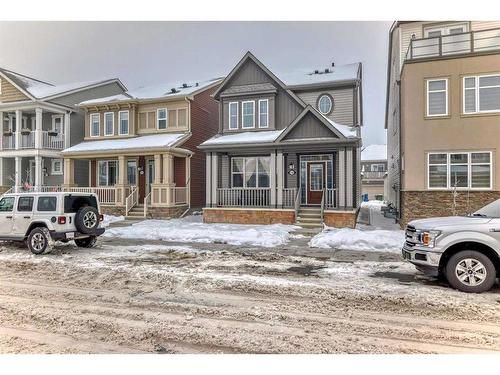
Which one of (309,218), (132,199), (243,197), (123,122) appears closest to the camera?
(309,218)

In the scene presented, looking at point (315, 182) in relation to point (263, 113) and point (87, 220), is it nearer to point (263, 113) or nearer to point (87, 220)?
point (263, 113)

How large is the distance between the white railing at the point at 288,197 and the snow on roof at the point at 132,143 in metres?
6.35

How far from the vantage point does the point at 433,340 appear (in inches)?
145

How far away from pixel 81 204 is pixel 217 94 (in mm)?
9782

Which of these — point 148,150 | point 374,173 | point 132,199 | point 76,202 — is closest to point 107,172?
point 132,199

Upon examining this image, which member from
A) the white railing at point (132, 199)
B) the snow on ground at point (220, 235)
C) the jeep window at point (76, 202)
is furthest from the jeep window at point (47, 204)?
the white railing at point (132, 199)

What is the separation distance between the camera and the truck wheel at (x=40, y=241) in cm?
829

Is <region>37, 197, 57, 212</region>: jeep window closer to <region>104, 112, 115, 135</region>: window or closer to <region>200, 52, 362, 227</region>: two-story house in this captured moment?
<region>200, 52, 362, 227</region>: two-story house

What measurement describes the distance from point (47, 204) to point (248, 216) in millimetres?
7926

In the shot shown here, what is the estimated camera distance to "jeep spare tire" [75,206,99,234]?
8.66 meters

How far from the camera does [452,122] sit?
11477mm

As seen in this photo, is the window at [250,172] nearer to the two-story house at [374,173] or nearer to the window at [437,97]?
the window at [437,97]
